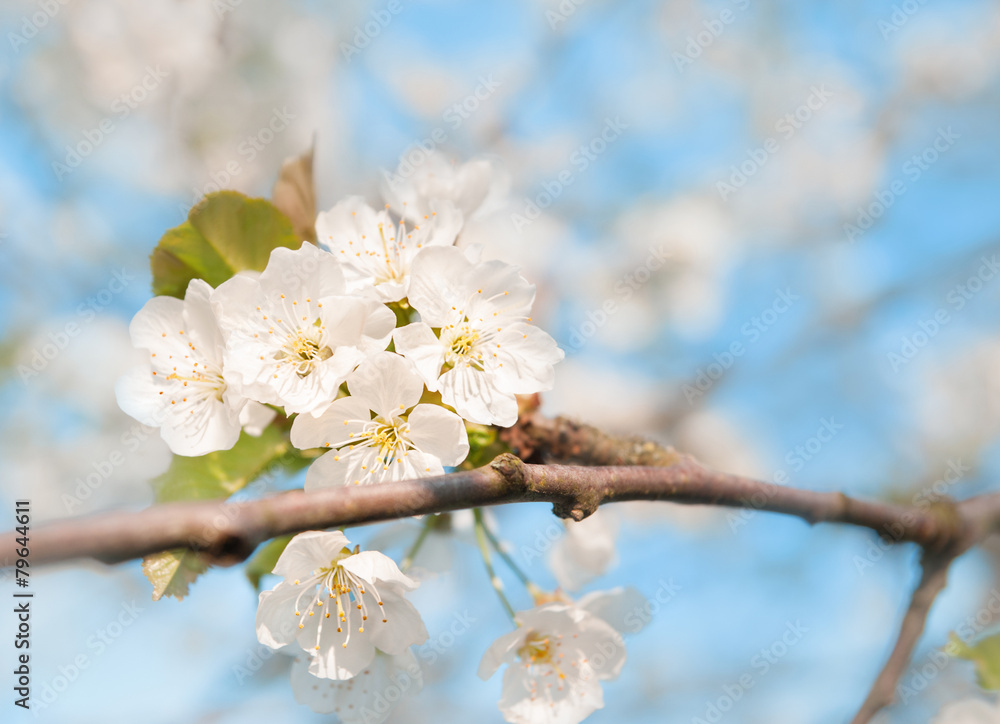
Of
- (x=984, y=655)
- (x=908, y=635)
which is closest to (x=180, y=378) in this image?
(x=908, y=635)

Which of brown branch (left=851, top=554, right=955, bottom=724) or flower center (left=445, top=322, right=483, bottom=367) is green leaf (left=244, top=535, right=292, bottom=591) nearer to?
flower center (left=445, top=322, right=483, bottom=367)

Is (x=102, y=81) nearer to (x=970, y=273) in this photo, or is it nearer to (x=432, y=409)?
(x=432, y=409)

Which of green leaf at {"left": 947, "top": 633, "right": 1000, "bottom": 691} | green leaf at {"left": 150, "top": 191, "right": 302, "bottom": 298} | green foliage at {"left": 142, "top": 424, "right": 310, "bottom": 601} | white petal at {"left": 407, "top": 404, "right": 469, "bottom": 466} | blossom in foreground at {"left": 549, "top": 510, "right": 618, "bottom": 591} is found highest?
green leaf at {"left": 150, "top": 191, "right": 302, "bottom": 298}

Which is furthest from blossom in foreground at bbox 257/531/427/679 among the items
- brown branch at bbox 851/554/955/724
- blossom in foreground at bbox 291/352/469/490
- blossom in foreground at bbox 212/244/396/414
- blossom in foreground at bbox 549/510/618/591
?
brown branch at bbox 851/554/955/724

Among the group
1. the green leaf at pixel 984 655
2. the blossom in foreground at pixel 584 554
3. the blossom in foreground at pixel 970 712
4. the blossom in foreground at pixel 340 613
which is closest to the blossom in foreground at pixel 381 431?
the blossom in foreground at pixel 340 613

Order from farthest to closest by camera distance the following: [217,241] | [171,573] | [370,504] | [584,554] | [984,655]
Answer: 1. [584,554]
2. [984,655]
3. [217,241]
4. [171,573]
5. [370,504]

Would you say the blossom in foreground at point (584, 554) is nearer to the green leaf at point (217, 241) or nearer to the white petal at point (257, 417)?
the white petal at point (257, 417)

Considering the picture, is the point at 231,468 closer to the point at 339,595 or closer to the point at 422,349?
the point at 339,595
